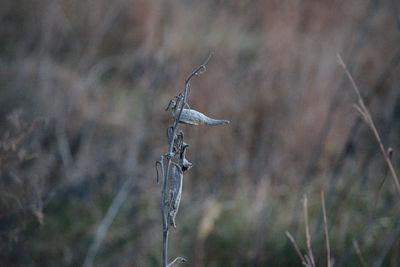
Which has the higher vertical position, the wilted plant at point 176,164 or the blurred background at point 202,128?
the blurred background at point 202,128

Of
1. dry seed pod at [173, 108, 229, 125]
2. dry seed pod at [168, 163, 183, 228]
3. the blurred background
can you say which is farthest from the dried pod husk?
the blurred background

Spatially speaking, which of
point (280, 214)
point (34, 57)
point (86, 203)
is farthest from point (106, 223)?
point (34, 57)

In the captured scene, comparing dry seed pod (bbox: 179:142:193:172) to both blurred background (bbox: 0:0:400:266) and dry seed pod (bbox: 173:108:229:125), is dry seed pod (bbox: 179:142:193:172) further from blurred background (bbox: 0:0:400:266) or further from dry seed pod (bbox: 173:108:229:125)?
blurred background (bbox: 0:0:400:266)

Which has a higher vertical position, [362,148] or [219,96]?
[219,96]

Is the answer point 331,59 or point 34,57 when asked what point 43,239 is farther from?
point 331,59

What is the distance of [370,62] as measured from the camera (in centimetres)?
414

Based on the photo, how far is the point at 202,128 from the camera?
298cm

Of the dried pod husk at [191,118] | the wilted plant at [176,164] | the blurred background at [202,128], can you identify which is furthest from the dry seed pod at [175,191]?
the blurred background at [202,128]

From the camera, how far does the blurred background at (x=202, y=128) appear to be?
2.59 metres

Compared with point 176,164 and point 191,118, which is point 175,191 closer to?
point 176,164

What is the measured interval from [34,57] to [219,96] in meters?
1.75

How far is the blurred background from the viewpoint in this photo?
2588mm

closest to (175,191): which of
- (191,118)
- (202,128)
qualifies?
(191,118)

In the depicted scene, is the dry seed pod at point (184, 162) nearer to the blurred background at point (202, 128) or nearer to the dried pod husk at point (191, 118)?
the dried pod husk at point (191, 118)
